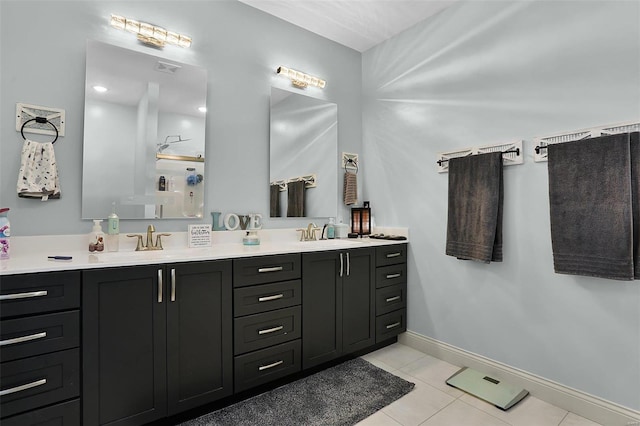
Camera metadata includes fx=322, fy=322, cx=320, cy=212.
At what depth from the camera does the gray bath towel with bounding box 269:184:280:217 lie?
271 cm

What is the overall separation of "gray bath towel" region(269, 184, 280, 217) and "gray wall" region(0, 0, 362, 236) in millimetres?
39

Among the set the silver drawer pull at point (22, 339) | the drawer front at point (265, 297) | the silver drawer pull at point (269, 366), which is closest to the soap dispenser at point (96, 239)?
the silver drawer pull at point (22, 339)

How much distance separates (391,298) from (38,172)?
101 inches

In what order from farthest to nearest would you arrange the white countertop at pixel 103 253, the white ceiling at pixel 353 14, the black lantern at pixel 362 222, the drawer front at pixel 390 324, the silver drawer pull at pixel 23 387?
the black lantern at pixel 362 222 → the drawer front at pixel 390 324 → the white ceiling at pixel 353 14 → the white countertop at pixel 103 253 → the silver drawer pull at pixel 23 387

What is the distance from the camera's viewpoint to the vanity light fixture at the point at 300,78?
2.76 m

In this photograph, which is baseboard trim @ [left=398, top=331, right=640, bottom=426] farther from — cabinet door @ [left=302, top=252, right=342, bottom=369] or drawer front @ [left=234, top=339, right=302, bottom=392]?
drawer front @ [left=234, top=339, right=302, bottom=392]

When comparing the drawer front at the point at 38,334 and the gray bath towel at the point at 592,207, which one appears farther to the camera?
the gray bath towel at the point at 592,207

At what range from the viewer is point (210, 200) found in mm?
2398

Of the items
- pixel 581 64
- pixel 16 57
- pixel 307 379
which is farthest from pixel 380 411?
pixel 16 57

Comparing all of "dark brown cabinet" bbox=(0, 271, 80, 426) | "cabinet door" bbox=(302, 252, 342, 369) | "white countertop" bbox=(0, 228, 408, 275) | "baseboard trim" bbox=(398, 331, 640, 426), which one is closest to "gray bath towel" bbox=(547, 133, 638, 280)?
"baseboard trim" bbox=(398, 331, 640, 426)

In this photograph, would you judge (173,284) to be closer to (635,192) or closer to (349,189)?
(349,189)

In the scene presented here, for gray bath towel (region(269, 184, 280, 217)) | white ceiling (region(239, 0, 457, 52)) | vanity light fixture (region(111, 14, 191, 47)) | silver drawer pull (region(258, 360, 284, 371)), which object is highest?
white ceiling (region(239, 0, 457, 52))

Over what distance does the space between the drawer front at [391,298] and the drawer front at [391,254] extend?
8.5 inches

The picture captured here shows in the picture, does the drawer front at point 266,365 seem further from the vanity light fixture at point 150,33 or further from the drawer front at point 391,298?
the vanity light fixture at point 150,33
